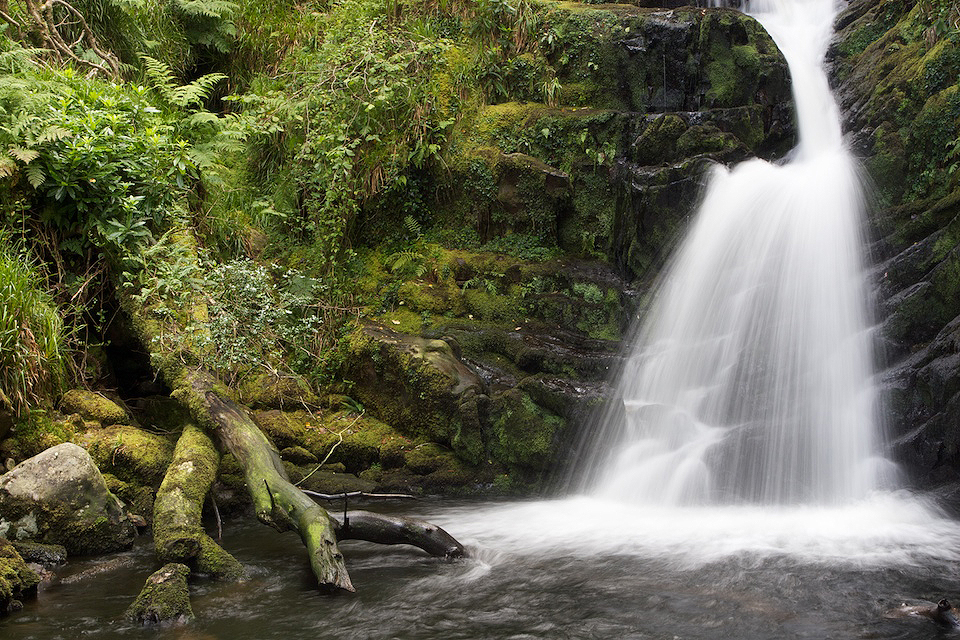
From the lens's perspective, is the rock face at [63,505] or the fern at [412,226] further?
the fern at [412,226]

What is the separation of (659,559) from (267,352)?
494 centimetres

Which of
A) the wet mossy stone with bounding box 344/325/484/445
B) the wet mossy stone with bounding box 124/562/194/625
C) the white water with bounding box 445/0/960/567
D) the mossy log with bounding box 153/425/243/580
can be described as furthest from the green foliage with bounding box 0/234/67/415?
the white water with bounding box 445/0/960/567

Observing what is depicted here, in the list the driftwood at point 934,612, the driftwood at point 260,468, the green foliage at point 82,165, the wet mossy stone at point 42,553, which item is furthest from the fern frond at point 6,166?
the driftwood at point 934,612

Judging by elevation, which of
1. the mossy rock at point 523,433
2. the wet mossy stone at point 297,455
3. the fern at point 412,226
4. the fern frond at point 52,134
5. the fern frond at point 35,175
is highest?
the fern at point 412,226

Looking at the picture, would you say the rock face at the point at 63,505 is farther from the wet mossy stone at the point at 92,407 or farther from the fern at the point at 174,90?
the fern at the point at 174,90

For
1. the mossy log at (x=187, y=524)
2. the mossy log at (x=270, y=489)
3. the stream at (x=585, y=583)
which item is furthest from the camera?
the mossy log at (x=187, y=524)

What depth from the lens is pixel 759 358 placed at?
788 centimetres

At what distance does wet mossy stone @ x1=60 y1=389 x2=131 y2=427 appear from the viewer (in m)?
6.82

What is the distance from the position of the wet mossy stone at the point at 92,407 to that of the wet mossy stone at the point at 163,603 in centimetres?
287

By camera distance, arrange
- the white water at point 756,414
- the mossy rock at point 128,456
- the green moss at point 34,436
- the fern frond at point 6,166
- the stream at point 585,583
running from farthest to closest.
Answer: the fern frond at point 6,166
the mossy rock at point 128,456
the green moss at point 34,436
the white water at point 756,414
the stream at point 585,583

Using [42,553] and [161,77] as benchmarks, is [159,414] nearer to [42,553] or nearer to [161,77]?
[42,553]

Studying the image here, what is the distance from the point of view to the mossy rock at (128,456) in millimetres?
6438

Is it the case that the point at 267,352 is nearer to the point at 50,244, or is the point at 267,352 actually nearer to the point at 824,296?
the point at 50,244

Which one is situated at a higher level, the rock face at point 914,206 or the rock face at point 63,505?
the rock face at point 914,206
